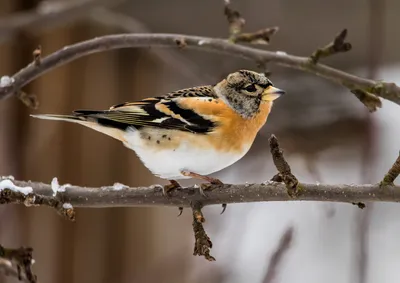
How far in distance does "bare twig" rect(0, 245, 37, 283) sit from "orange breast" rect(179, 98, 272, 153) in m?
0.30

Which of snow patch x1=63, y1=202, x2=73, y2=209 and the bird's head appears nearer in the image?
snow patch x1=63, y1=202, x2=73, y2=209

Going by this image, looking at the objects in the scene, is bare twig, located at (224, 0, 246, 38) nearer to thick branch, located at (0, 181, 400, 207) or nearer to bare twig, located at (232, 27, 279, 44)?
bare twig, located at (232, 27, 279, 44)

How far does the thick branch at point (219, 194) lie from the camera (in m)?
0.55

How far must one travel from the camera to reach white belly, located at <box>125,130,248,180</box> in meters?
0.75

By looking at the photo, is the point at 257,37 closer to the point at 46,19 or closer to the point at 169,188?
the point at 169,188

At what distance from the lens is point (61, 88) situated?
1.49 meters

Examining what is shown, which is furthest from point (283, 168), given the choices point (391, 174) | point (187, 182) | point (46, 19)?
point (187, 182)

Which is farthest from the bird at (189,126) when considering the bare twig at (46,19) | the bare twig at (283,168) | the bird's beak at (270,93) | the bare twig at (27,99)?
the bare twig at (46,19)

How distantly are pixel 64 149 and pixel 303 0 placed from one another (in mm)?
701

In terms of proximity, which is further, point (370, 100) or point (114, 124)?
point (114, 124)

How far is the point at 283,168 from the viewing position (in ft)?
1.69

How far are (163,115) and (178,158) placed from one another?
0.06 m

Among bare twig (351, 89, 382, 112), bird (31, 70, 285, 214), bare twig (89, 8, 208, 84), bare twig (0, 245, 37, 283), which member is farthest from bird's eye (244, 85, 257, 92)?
bare twig (0, 245, 37, 283)

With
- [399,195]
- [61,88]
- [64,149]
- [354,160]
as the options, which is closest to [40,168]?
[64,149]
